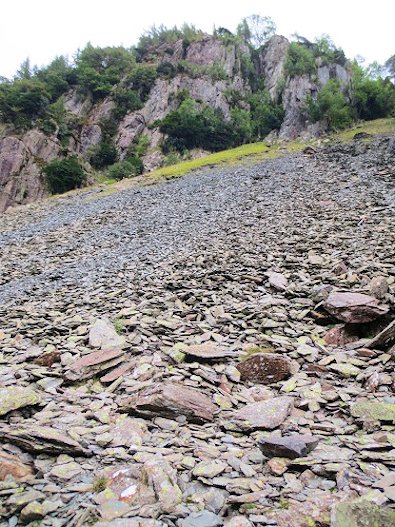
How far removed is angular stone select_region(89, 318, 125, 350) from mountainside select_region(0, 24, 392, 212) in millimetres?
50412

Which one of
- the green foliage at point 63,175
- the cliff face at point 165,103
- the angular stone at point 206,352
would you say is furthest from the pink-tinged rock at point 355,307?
the cliff face at point 165,103

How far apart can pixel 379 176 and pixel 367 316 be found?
18.5m

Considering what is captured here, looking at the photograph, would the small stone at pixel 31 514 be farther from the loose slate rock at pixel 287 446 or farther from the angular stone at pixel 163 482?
the loose slate rock at pixel 287 446

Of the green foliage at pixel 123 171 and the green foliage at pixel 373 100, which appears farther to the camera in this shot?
the green foliage at pixel 373 100

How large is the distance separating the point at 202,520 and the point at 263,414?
2318 millimetres

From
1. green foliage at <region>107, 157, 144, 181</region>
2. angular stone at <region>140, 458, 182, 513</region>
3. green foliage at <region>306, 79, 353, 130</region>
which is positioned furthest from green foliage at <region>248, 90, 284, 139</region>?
angular stone at <region>140, 458, 182, 513</region>

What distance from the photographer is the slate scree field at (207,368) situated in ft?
12.7

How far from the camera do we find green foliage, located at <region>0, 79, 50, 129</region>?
2776 inches

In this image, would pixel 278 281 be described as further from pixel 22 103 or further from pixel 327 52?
pixel 327 52

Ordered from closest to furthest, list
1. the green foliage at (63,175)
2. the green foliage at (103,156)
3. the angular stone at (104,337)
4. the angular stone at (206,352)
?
1. the angular stone at (206,352)
2. the angular stone at (104,337)
3. the green foliage at (63,175)
4. the green foliage at (103,156)

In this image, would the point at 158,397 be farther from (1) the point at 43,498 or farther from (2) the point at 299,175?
(2) the point at 299,175

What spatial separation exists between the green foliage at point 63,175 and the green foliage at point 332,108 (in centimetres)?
4090

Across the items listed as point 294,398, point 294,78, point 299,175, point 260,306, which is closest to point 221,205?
point 299,175

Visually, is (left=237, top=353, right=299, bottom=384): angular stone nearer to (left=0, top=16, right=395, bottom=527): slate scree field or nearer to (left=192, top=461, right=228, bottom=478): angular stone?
(left=0, top=16, right=395, bottom=527): slate scree field
